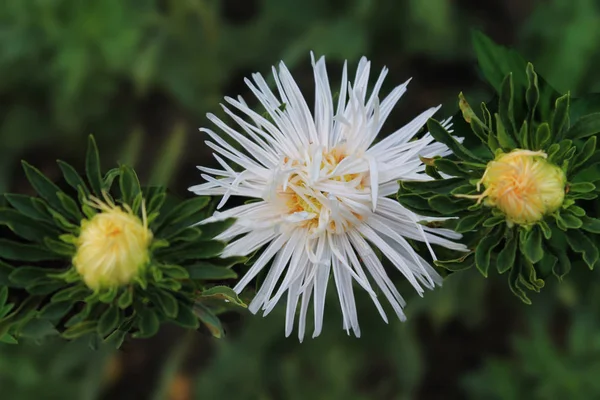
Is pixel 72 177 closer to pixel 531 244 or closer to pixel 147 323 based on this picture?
pixel 147 323

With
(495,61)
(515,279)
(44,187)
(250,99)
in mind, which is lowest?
(515,279)

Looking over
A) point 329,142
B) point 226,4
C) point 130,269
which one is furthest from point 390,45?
point 130,269

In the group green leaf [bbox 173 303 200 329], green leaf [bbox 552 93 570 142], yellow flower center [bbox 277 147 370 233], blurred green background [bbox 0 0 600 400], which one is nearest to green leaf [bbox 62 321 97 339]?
green leaf [bbox 173 303 200 329]

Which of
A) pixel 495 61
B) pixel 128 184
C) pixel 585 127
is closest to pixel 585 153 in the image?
pixel 585 127

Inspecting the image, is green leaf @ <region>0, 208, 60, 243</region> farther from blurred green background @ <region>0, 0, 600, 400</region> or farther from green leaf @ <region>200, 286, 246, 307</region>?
blurred green background @ <region>0, 0, 600, 400</region>

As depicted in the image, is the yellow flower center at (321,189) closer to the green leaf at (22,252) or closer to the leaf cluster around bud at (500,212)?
the leaf cluster around bud at (500,212)

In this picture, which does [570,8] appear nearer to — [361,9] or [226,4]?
[361,9]
